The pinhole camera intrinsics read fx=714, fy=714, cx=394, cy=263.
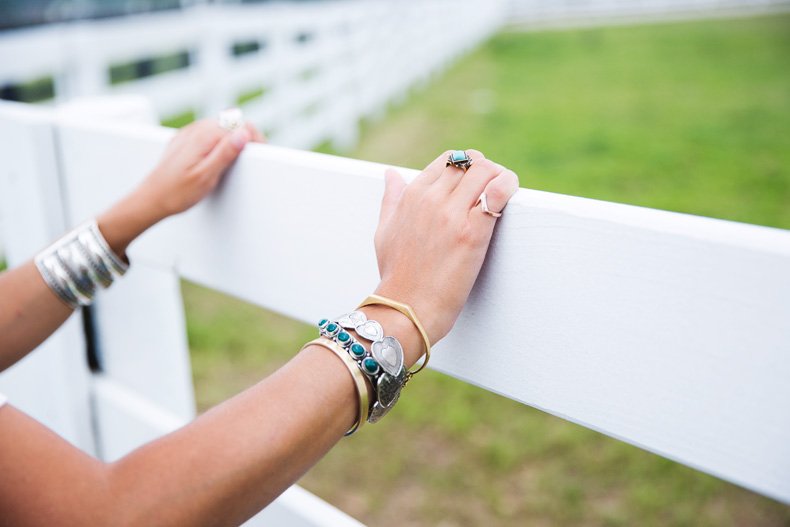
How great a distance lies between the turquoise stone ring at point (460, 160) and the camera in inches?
26.4

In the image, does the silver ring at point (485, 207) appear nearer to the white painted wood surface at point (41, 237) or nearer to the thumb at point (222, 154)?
the thumb at point (222, 154)

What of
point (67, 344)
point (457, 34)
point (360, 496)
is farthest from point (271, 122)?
point (457, 34)

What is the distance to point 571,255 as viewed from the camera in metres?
0.61

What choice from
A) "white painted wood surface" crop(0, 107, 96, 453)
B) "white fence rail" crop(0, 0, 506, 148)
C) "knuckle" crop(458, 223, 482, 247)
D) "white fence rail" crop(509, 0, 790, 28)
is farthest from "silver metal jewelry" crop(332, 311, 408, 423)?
"white fence rail" crop(509, 0, 790, 28)

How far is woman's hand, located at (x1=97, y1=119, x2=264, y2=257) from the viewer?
0.89 meters

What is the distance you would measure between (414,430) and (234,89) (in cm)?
302

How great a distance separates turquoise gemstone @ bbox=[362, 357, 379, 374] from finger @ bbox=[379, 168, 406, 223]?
0.55 ft

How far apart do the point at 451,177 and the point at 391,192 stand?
7 cm

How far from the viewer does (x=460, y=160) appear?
0.67 meters

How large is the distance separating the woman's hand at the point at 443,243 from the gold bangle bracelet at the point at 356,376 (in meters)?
0.07

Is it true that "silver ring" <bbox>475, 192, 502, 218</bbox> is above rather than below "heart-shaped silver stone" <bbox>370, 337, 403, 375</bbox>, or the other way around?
above

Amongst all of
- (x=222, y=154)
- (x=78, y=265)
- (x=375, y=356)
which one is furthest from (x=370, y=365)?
(x=78, y=265)

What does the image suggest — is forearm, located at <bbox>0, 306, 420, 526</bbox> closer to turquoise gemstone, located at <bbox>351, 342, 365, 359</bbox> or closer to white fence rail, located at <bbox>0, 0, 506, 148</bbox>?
turquoise gemstone, located at <bbox>351, 342, 365, 359</bbox>

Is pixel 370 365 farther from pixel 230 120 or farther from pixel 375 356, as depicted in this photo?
pixel 230 120
